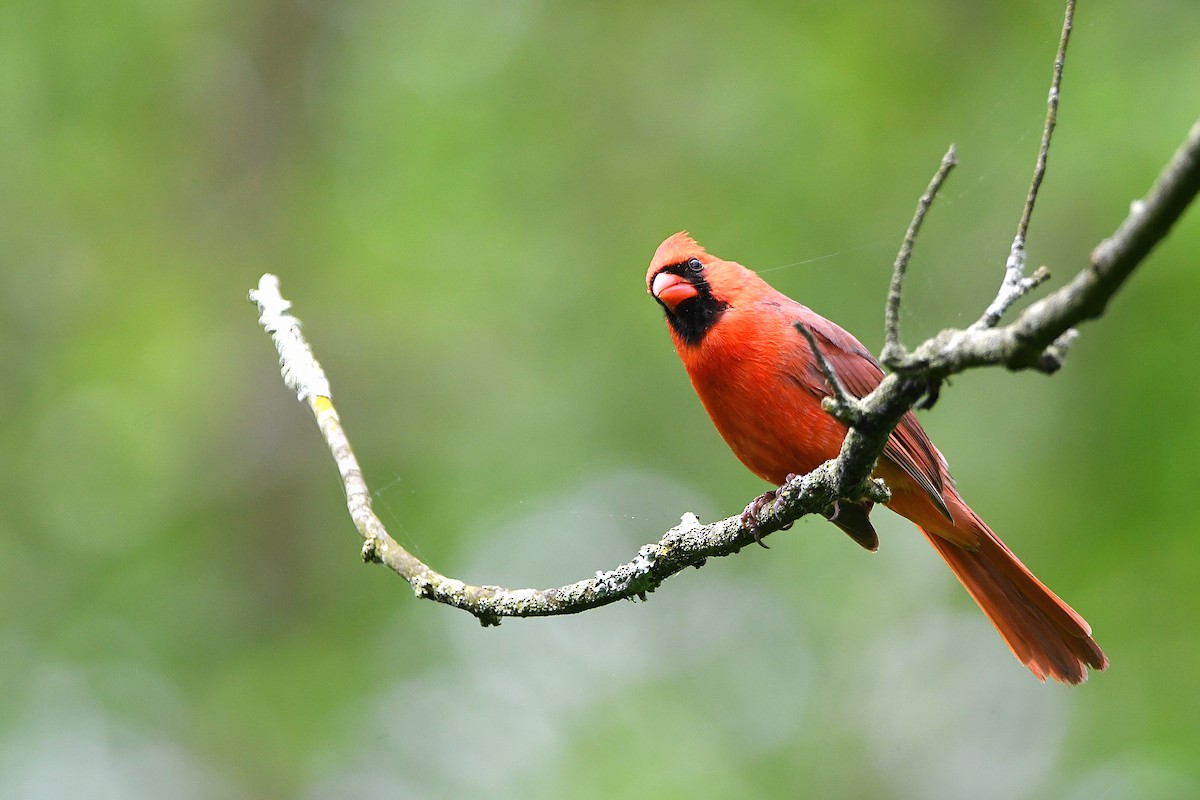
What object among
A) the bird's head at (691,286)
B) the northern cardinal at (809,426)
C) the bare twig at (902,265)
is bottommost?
the bare twig at (902,265)

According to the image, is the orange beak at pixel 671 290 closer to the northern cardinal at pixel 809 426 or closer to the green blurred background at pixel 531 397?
the northern cardinal at pixel 809 426

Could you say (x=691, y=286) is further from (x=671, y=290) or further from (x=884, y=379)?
(x=884, y=379)

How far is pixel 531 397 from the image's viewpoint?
681cm

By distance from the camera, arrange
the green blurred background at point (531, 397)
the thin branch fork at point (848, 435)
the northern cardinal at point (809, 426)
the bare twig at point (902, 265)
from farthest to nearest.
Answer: the green blurred background at point (531, 397) < the northern cardinal at point (809, 426) < the bare twig at point (902, 265) < the thin branch fork at point (848, 435)

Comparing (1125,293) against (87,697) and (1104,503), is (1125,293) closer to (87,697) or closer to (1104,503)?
(1104,503)

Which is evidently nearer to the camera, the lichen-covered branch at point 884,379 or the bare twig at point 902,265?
the lichen-covered branch at point 884,379

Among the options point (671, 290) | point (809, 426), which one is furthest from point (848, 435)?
point (671, 290)

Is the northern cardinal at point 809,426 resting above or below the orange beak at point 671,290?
below

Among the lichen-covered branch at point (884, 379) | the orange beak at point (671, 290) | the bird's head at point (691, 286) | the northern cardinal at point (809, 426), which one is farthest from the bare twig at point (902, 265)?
the orange beak at point (671, 290)

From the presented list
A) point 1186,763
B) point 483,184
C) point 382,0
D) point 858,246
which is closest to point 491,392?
point 483,184

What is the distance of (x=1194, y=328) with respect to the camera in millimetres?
4660

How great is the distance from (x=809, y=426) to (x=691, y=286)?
672 millimetres

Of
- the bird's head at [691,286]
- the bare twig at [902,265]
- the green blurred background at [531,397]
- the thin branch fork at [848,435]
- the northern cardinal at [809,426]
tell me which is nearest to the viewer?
the thin branch fork at [848,435]

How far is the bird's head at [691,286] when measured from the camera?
3504 mm
